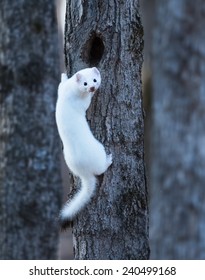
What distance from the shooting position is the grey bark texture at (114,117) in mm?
5043

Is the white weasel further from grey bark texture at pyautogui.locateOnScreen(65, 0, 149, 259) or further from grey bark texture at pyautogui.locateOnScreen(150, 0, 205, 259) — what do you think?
grey bark texture at pyautogui.locateOnScreen(150, 0, 205, 259)

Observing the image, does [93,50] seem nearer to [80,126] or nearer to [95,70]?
[95,70]

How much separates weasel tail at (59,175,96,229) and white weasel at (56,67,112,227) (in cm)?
1

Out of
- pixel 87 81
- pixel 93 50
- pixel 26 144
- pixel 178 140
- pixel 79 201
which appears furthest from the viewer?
pixel 26 144

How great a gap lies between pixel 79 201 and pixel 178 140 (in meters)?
1.28

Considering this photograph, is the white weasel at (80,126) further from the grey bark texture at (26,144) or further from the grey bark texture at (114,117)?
the grey bark texture at (26,144)

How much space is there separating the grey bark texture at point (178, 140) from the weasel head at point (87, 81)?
129 cm

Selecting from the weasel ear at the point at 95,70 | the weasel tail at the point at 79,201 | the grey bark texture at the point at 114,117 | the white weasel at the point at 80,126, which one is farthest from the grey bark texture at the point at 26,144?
the weasel ear at the point at 95,70

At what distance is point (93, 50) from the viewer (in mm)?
5156

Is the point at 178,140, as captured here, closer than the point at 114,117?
No

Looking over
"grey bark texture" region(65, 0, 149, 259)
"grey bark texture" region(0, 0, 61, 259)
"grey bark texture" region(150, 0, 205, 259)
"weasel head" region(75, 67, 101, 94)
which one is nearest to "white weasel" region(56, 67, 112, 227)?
"weasel head" region(75, 67, 101, 94)

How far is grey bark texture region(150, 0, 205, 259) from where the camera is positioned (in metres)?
6.00

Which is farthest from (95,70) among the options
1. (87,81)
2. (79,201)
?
(79,201)
